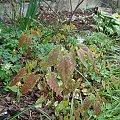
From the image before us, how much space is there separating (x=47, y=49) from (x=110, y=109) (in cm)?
65

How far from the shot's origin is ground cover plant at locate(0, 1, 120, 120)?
1.68m

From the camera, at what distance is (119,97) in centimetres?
226

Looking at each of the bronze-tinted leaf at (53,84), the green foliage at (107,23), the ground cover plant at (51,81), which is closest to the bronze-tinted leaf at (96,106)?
the ground cover plant at (51,81)

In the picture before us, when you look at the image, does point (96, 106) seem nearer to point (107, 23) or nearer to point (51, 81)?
point (51, 81)

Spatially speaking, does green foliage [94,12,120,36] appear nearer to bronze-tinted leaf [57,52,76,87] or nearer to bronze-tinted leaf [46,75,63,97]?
bronze-tinted leaf [46,75,63,97]

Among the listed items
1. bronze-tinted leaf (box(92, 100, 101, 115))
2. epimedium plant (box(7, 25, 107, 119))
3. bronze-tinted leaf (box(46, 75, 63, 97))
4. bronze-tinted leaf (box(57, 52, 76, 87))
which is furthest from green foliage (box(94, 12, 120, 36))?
bronze-tinted leaf (box(57, 52, 76, 87))

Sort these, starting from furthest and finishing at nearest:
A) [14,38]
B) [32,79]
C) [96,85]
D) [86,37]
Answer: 1. [86,37]
2. [14,38]
3. [96,85]
4. [32,79]

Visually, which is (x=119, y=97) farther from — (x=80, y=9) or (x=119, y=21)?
(x=80, y=9)

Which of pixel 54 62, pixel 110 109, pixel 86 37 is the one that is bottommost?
pixel 110 109

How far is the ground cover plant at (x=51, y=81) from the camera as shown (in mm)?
1680

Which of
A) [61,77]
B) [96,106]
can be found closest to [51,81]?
[61,77]

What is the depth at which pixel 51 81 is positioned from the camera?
1686mm

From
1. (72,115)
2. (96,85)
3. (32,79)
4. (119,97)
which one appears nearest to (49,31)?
(96,85)

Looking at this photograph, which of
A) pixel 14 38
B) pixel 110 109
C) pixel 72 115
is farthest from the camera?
pixel 14 38
